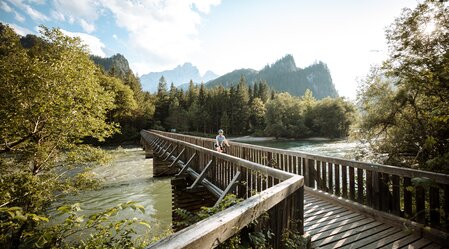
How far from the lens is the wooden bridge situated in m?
2.14

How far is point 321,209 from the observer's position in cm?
523

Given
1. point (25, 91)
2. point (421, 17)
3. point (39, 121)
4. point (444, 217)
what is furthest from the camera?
point (421, 17)

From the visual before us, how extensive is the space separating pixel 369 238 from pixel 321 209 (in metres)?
1.32

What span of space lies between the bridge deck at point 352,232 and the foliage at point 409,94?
3976mm

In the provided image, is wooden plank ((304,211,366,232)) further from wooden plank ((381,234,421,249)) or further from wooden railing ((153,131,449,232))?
wooden plank ((381,234,421,249))

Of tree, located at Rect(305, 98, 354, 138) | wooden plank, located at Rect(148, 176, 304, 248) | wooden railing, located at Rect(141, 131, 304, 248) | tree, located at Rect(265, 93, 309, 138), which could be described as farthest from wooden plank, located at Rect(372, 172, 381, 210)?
tree, located at Rect(265, 93, 309, 138)

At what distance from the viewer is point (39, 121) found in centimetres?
817

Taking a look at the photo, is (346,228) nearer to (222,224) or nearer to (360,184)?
(360,184)

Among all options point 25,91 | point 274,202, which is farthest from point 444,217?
point 25,91

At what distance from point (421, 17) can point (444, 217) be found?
8977 millimetres

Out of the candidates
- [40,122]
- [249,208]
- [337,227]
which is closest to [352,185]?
[337,227]

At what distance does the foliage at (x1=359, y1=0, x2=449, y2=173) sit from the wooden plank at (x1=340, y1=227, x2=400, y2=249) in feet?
13.2

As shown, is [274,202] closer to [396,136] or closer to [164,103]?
[396,136]

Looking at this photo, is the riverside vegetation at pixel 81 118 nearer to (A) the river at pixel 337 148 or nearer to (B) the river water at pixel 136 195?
(A) the river at pixel 337 148
